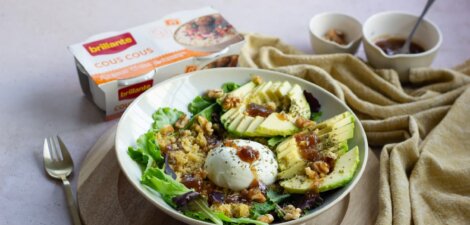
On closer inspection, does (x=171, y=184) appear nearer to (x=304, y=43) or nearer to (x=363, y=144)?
(x=363, y=144)

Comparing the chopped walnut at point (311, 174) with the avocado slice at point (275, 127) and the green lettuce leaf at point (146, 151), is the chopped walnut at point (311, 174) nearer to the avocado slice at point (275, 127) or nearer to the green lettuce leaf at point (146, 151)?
the avocado slice at point (275, 127)

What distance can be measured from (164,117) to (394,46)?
1.31 meters

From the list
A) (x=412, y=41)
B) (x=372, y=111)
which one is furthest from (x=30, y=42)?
(x=412, y=41)

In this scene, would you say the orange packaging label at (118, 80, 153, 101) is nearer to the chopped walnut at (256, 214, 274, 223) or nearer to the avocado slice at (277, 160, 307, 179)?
the avocado slice at (277, 160, 307, 179)

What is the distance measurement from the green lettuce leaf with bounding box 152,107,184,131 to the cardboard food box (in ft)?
0.71

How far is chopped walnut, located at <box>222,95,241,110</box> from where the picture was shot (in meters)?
2.37

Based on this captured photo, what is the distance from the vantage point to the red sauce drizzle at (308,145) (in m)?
2.14


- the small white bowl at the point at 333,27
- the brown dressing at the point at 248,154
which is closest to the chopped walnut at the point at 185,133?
the brown dressing at the point at 248,154

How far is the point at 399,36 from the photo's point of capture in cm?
304

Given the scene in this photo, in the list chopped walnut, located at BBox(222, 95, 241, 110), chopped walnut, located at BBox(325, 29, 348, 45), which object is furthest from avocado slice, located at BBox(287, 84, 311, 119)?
chopped walnut, located at BBox(325, 29, 348, 45)

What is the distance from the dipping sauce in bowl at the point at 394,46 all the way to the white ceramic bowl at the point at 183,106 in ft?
2.19

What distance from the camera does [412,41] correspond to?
9.89 feet

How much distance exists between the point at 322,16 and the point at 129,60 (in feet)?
3.59

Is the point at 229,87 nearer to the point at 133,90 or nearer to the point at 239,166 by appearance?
the point at 133,90
